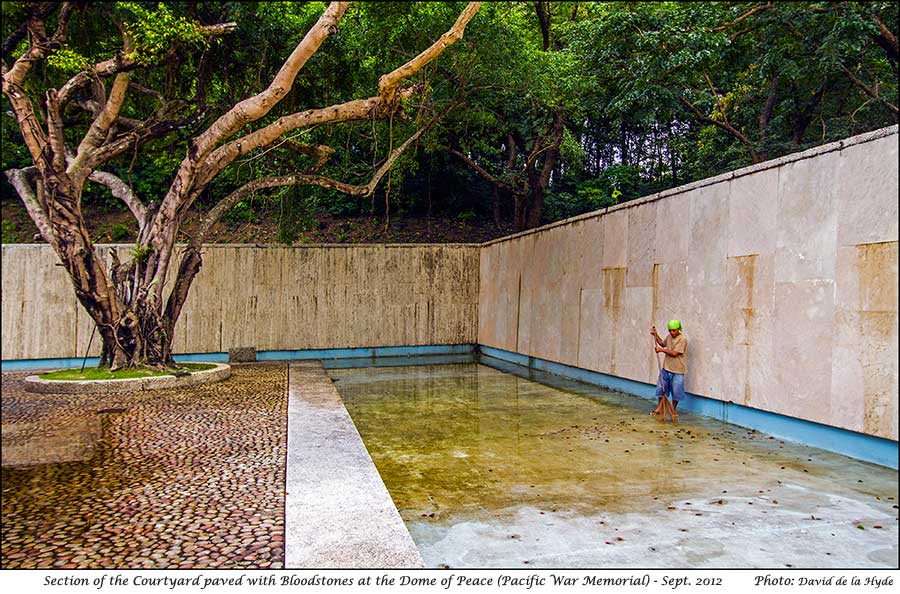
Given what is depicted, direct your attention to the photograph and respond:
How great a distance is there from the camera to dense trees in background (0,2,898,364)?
810 centimetres

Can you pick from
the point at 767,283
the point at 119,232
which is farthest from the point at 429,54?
the point at 119,232

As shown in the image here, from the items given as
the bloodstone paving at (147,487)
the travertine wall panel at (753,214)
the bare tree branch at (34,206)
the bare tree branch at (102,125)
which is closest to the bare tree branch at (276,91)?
the bare tree branch at (102,125)

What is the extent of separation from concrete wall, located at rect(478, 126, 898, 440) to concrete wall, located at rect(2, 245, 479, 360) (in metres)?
4.44

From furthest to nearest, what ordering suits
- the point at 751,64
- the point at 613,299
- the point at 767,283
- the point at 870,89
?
the point at 751,64 → the point at 870,89 → the point at 613,299 → the point at 767,283

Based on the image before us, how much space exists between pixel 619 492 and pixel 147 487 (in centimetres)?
294

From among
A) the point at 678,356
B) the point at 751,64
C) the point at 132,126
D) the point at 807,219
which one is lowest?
the point at 678,356

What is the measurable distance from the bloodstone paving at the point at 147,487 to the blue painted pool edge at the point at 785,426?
14.0ft

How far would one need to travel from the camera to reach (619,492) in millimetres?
4051

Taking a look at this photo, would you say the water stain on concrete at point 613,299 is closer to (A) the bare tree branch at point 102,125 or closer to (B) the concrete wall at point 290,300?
(B) the concrete wall at point 290,300

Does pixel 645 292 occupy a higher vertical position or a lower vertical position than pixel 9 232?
lower

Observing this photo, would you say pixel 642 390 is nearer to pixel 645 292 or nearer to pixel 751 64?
pixel 645 292

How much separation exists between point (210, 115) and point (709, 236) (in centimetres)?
817
